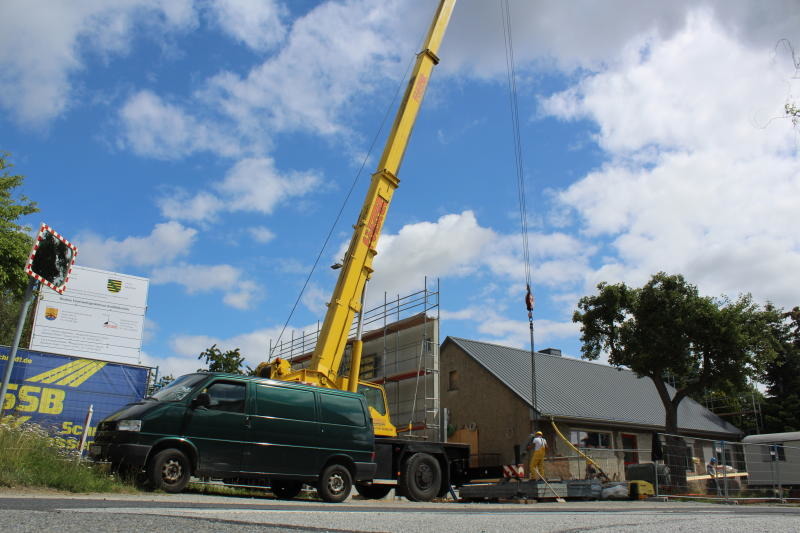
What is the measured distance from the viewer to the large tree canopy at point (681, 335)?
980 inches

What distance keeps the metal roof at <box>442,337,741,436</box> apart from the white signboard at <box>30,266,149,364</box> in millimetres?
13688

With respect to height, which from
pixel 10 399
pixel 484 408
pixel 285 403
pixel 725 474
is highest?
pixel 484 408

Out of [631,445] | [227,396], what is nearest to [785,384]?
[631,445]

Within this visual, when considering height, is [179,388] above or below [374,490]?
above

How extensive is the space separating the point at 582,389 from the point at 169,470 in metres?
23.9

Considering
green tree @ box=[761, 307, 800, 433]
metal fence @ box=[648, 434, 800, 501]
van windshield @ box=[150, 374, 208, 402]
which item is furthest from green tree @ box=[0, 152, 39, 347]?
green tree @ box=[761, 307, 800, 433]

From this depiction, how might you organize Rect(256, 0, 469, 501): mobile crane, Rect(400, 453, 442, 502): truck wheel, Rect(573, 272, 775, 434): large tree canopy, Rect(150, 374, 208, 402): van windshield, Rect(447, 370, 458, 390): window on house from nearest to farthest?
Rect(150, 374, 208, 402): van windshield
Rect(400, 453, 442, 502): truck wheel
Rect(256, 0, 469, 501): mobile crane
Rect(573, 272, 775, 434): large tree canopy
Rect(447, 370, 458, 390): window on house

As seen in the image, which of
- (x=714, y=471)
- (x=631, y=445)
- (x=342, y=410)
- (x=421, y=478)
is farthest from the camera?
(x=631, y=445)

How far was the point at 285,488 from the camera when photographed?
11.9 meters

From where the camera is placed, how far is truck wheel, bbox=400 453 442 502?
13.2 m

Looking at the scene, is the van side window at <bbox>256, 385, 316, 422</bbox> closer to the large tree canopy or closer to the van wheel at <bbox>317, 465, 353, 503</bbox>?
the van wheel at <bbox>317, 465, 353, 503</bbox>

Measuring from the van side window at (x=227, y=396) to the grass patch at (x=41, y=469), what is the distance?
178cm

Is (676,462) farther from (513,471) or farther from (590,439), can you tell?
(590,439)

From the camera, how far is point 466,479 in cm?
1457
